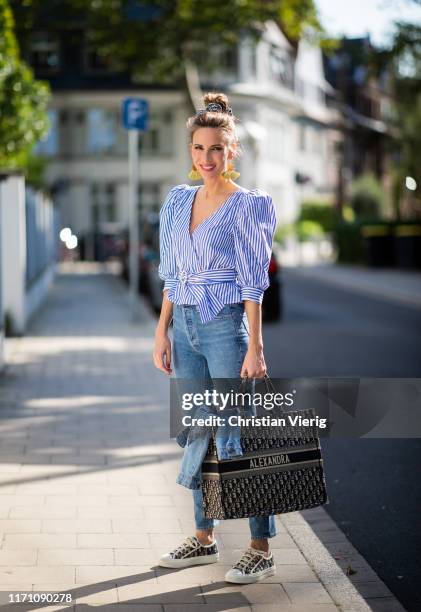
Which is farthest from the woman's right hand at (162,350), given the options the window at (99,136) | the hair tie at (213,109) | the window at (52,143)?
the window at (99,136)

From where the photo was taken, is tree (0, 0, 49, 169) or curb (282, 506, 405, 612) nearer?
curb (282, 506, 405, 612)

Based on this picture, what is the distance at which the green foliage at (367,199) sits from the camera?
6016 centimetres

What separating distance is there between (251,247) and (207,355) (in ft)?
1.57

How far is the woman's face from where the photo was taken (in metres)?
4.52

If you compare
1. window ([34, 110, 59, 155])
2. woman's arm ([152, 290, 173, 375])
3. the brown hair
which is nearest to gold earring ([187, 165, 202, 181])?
the brown hair

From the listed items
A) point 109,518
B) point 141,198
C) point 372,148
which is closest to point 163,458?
point 109,518

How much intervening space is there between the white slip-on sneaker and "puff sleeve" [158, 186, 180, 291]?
A: 1.11 meters

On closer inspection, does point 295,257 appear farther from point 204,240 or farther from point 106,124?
point 204,240

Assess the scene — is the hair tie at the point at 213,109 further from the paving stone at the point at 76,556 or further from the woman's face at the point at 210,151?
the paving stone at the point at 76,556

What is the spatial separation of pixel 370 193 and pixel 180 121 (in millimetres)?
12714

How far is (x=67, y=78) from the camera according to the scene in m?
53.3

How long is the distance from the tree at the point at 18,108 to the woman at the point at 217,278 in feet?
33.9

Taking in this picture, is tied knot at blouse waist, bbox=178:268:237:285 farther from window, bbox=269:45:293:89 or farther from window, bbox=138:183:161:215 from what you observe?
window, bbox=269:45:293:89

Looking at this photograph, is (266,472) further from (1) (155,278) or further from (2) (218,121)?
(1) (155,278)
